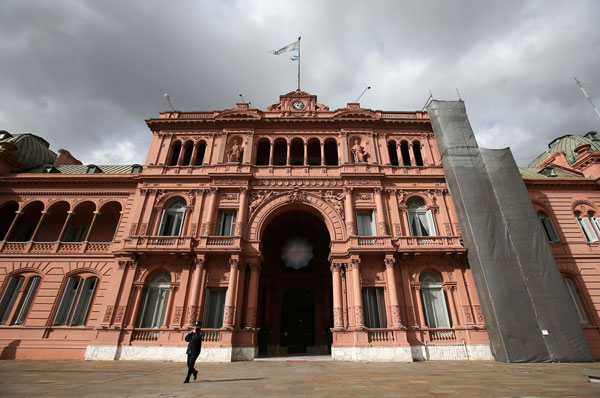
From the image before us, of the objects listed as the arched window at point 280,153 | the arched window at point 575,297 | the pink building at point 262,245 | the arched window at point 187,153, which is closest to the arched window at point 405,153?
the pink building at point 262,245

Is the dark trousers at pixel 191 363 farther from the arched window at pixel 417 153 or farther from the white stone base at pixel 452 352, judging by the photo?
the arched window at pixel 417 153

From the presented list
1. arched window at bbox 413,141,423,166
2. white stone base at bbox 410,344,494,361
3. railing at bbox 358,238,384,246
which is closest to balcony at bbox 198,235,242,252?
railing at bbox 358,238,384,246

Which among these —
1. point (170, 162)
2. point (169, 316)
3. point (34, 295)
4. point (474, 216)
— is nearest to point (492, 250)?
point (474, 216)

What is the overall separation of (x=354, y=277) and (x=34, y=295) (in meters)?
22.4

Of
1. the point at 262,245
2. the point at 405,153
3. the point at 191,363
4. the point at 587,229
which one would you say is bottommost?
the point at 191,363

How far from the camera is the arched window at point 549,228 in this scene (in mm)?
21781

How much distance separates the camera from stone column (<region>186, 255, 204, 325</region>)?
56.9 feet

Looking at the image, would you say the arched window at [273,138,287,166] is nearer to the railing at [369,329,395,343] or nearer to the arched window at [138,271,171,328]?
the arched window at [138,271,171,328]

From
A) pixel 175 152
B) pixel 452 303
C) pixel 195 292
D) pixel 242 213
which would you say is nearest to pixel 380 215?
pixel 452 303

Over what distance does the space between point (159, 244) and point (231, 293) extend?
20.9 feet

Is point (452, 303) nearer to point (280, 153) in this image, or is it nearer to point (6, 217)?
point (280, 153)

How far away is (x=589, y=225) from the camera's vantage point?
22250 millimetres

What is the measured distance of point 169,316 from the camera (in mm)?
17719

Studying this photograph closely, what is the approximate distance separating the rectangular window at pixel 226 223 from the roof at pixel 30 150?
20829mm
